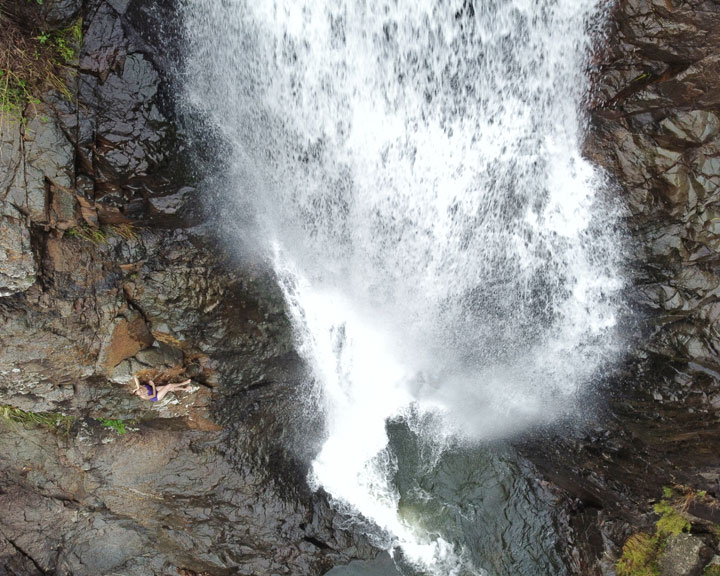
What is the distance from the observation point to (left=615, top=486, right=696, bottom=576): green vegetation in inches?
→ 234

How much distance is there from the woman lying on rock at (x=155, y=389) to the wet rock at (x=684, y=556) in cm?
699

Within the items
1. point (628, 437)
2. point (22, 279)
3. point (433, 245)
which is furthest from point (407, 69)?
point (628, 437)

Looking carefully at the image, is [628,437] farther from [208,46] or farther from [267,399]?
[208,46]

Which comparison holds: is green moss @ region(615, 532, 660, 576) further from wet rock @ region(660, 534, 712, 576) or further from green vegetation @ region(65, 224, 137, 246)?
green vegetation @ region(65, 224, 137, 246)

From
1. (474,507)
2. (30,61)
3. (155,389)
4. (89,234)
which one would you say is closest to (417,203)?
(89,234)

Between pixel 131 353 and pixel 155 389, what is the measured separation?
57 centimetres

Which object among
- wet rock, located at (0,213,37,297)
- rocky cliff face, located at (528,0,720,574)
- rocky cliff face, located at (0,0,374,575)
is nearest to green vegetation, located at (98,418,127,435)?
rocky cliff face, located at (0,0,374,575)

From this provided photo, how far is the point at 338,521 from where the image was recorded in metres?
7.20

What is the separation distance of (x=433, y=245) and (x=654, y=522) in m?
4.89

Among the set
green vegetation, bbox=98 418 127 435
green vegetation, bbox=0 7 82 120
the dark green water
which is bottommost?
the dark green water

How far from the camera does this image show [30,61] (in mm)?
4602

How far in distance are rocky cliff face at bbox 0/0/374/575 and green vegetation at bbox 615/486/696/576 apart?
390 cm

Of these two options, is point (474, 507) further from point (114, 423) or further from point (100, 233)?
point (100, 233)

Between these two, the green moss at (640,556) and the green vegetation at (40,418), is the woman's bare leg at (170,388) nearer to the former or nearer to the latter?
the green vegetation at (40,418)
